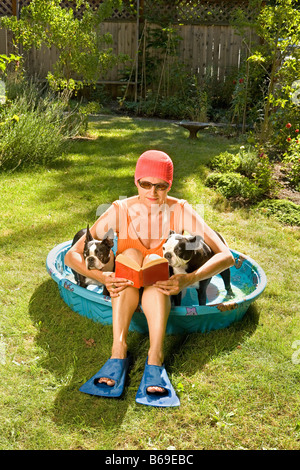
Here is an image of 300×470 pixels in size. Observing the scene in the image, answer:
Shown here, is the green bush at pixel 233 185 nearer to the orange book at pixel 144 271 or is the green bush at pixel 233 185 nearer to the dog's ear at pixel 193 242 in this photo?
the dog's ear at pixel 193 242

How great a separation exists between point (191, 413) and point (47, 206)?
3616 mm

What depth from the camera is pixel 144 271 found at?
2.96 m

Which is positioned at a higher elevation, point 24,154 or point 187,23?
point 187,23

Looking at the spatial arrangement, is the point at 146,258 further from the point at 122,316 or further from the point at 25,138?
the point at 25,138

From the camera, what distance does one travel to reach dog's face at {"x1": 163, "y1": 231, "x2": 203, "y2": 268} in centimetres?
324

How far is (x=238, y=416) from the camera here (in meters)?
2.68

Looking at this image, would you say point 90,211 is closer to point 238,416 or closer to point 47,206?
point 47,206

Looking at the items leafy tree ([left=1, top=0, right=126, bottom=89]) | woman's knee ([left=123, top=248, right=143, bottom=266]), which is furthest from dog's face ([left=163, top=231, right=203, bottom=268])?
leafy tree ([left=1, top=0, right=126, bottom=89])

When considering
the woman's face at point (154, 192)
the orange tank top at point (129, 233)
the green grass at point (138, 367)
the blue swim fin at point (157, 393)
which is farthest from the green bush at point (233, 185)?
the blue swim fin at point (157, 393)

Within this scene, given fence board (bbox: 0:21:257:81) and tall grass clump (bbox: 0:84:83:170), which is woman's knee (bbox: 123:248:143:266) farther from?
fence board (bbox: 0:21:257:81)

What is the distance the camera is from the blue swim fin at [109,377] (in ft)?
9.04

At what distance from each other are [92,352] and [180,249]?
89cm

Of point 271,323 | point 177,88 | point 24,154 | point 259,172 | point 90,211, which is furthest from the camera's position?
point 177,88

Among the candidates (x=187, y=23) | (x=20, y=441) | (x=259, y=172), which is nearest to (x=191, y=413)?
(x=20, y=441)
